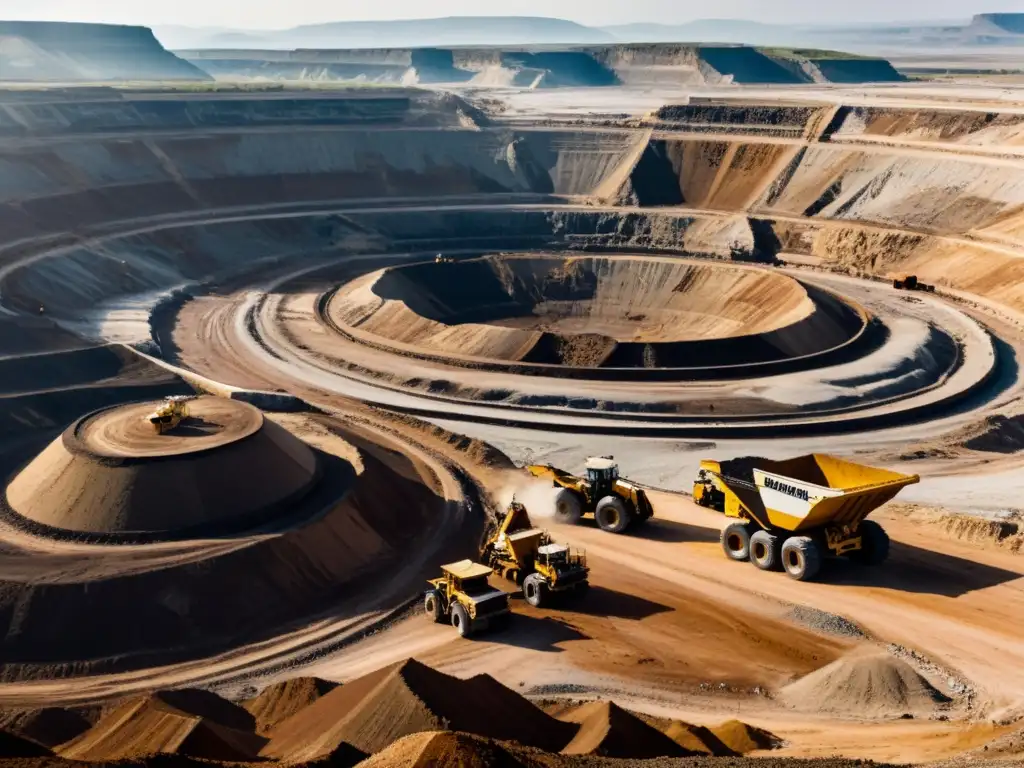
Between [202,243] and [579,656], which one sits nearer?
[579,656]

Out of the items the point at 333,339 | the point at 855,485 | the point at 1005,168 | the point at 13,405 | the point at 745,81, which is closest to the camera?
the point at 855,485

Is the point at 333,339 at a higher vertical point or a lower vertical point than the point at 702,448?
higher

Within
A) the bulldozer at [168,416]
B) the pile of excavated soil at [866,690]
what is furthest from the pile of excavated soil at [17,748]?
the bulldozer at [168,416]

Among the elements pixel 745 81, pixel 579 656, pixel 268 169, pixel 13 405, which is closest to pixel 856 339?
pixel 579 656

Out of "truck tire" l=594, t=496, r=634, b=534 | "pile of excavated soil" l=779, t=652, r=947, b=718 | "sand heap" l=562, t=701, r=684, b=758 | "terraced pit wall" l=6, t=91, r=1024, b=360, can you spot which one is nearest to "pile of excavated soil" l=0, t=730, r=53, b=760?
"sand heap" l=562, t=701, r=684, b=758

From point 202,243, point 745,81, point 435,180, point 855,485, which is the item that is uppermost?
point 745,81

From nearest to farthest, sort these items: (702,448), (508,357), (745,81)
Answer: (702,448)
(508,357)
(745,81)

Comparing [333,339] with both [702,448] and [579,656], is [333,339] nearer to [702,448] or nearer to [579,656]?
[702,448]
